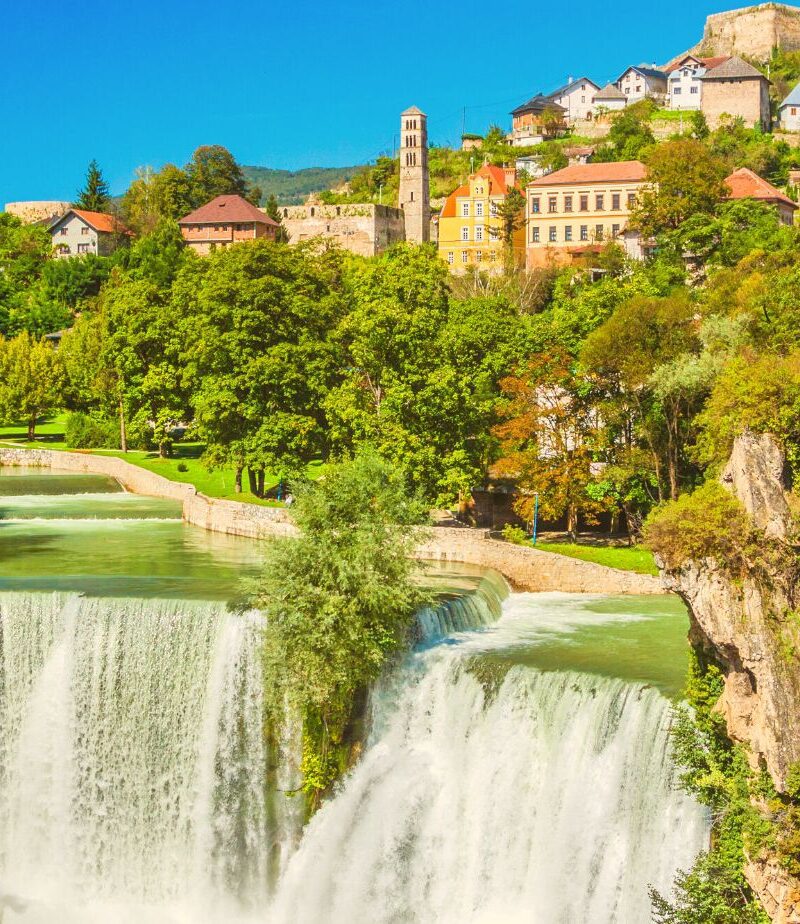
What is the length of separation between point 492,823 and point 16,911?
11456 mm

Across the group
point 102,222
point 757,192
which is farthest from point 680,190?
point 102,222

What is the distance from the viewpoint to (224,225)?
109 metres

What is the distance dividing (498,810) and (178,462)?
132ft

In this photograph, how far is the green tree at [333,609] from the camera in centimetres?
2848

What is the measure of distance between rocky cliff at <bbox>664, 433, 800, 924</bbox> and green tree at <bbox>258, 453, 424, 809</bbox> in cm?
823

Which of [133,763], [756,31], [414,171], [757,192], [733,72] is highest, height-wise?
[756,31]

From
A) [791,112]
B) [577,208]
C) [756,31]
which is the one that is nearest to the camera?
[577,208]

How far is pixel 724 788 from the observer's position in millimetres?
22297

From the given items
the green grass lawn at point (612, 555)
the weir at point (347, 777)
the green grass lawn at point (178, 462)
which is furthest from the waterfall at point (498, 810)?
the green grass lawn at point (178, 462)

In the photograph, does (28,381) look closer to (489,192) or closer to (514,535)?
(489,192)

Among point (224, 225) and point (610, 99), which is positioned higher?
point (610, 99)

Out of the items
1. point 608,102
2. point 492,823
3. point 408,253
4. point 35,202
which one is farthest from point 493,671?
point 35,202

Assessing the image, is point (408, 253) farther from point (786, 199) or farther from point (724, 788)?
point (786, 199)

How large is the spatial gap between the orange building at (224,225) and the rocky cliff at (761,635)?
293ft
